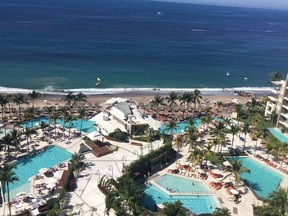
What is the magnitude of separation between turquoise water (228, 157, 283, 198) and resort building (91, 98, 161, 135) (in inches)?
678

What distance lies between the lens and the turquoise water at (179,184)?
4725 centimetres

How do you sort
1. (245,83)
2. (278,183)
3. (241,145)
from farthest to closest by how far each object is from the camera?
(245,83), (241,145), (278,183)

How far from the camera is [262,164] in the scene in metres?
54.6

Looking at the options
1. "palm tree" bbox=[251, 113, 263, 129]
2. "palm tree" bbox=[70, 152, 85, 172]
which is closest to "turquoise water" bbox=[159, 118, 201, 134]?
"palm tree" bbox=[251, 113, 263, 129]

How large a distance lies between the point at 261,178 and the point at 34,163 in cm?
3334

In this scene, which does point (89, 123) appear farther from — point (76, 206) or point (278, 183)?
point (278, 183)

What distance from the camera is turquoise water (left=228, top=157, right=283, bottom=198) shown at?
47656 millimetres

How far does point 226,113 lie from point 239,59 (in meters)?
72.4

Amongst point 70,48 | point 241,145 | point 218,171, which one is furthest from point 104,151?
point 70,48

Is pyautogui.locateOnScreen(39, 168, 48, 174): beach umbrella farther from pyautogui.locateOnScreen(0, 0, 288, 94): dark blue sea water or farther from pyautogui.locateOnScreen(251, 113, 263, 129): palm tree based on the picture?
pyautogui.locateOnScreen(0, 0, 288, 94): dark blue sea water

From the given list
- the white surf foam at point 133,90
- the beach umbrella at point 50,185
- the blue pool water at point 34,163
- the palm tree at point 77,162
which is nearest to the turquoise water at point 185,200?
the palm tree at point 77,162

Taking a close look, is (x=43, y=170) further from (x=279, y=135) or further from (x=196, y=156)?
(x=279, y=135)

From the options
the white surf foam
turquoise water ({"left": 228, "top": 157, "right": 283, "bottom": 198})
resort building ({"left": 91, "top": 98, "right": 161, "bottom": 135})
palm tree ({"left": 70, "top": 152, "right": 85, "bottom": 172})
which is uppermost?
resort building ({"left": 91, "top": 98, "right": 161, "bottom": 135})

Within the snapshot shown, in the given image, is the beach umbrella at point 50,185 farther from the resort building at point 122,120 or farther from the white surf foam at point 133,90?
the white surf foam at point 133,90
